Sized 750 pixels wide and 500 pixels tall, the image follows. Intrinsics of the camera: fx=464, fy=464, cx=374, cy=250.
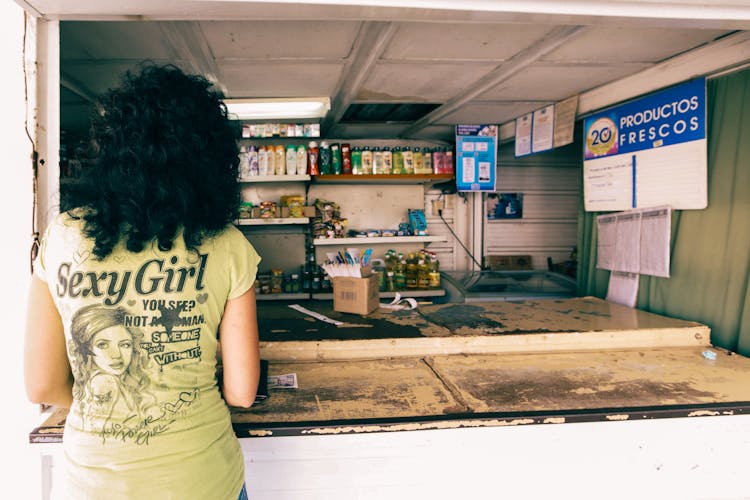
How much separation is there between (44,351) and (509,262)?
5.43 meters

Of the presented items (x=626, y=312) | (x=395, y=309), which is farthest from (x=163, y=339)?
(x=626, y=312)

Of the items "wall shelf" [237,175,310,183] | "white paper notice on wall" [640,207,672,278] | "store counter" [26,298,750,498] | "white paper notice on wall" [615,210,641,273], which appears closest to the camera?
"store counter" [26,298,750,498]

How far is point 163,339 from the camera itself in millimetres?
1096

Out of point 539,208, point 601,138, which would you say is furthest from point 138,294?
point 539,208

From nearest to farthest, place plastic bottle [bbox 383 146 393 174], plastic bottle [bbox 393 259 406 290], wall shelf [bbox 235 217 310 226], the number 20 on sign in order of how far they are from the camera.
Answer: the number 20 on sign, wall shelf [bbox 235 217 310 226], plastic bottle [bbox 383 146 393 174], plastic bottle [bbox 393 259 406 290]

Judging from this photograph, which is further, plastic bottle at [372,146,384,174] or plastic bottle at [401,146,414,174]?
plastic bottle at [401,146,414,174]

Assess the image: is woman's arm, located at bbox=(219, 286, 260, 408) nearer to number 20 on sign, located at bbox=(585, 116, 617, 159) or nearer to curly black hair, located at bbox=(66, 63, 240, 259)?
curly black hair, located at bbox=(66, 63, 240, 259)

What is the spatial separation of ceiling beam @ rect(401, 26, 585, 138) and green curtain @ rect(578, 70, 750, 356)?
93 centimetres

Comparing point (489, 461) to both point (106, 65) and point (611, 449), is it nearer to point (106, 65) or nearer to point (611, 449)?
point (611, 449)

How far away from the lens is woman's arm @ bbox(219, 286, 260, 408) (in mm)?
1189

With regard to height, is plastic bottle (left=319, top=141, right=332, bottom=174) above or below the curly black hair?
above

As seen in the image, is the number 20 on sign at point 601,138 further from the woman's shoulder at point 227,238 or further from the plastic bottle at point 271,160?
the woman's shoulder at point 227,238

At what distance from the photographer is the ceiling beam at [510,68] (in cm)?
245

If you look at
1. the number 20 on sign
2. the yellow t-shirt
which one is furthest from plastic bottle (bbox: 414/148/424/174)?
the yellow t-shirt
